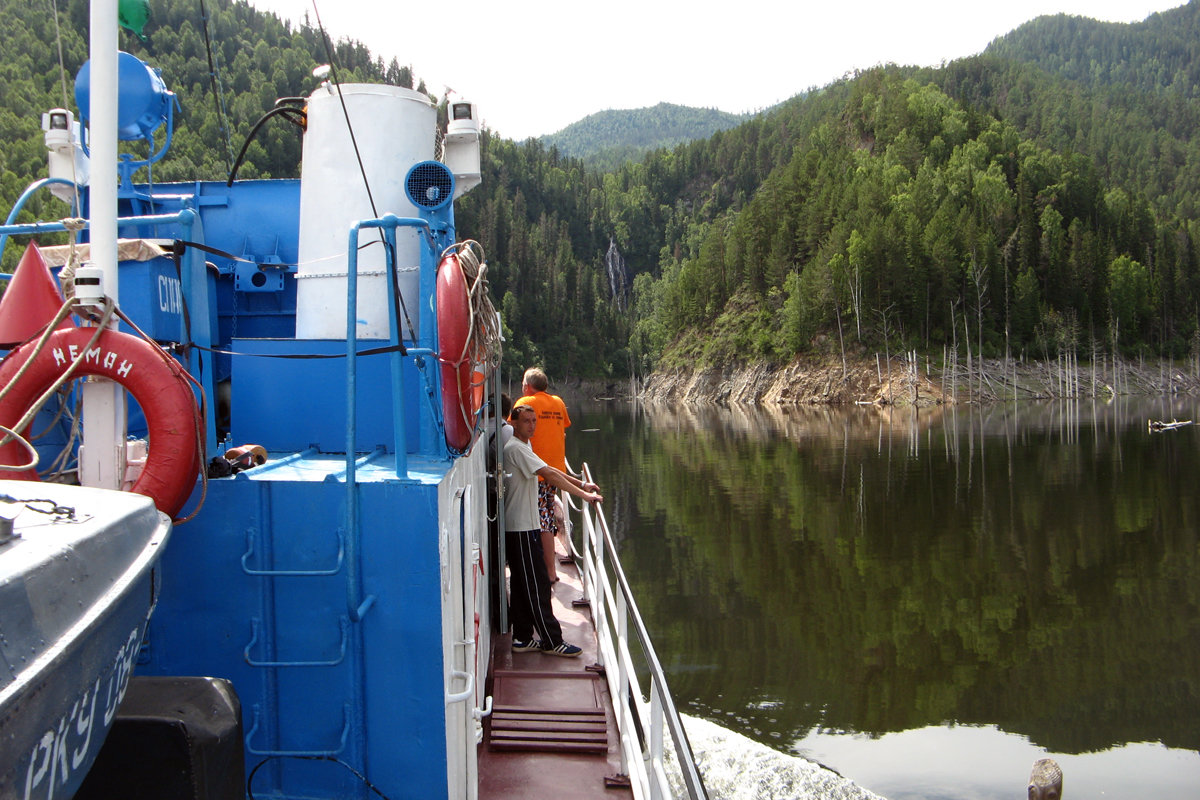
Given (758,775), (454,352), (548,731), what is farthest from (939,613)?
(454,352)

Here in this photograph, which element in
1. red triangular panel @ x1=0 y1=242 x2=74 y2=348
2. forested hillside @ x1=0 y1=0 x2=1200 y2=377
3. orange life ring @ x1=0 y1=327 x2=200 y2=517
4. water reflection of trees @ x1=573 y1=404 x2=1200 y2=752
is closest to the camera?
orange life ring @ x1=0 y1=327 x2=200 y2=517

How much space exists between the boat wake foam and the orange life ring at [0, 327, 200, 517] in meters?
7.04

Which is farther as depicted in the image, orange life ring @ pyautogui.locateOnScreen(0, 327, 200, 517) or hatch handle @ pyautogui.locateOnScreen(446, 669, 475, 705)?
hatch handle @ pyautogui.locateOnScreen(446, 669, 475, 705)

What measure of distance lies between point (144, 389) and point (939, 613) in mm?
16967

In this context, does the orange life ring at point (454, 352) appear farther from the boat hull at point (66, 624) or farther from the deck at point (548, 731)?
the deck at point (548, 731)

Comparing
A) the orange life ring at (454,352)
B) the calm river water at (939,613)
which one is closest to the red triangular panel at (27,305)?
the orange life ring at (454,352)

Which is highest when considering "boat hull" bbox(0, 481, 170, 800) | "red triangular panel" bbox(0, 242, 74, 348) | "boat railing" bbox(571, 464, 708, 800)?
"red triangular panel" bbox(0, 242, 74, 348)

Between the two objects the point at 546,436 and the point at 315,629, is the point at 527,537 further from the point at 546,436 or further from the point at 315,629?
the point at 315,629

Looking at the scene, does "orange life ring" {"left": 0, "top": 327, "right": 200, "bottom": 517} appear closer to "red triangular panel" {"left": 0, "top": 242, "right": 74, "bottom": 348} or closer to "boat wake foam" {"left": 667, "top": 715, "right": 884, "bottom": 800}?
"red triangular panel" {"left": 0, "top": 242, "right": 74, "bottom": 348}

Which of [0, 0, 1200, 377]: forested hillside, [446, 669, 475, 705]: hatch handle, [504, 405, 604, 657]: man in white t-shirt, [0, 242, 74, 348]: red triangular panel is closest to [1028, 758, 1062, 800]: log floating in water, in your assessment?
[504, 405, 604, 657]: man in white t-shirt

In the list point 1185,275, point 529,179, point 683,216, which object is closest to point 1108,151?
point 1185,275

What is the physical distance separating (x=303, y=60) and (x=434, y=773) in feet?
414

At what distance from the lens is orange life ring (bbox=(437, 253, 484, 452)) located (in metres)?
4.14

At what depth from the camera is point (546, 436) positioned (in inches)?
292
